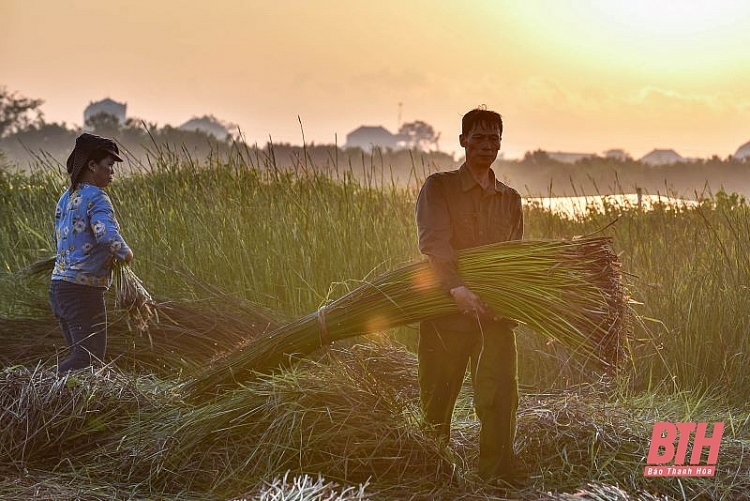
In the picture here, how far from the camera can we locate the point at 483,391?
11.7 ft

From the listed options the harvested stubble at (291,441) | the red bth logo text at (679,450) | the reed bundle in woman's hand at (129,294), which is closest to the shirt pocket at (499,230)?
the harvested stubble at (291,441)

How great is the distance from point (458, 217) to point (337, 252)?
293 centimetres

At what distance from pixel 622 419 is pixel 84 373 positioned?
2660 mm

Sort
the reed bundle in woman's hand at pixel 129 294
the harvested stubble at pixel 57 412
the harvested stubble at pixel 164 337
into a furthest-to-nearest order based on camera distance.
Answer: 1. the harvested stubble at pixel 164 337
2. the reed bundle in woman's hand at pixel 129 294
3. the harvested stubble at pixel 57 412

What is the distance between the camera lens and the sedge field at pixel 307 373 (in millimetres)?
3658

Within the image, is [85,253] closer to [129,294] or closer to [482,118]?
[129,294]

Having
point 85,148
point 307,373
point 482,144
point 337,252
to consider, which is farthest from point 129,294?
point 482,144

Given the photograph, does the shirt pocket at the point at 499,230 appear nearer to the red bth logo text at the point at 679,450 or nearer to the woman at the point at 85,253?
the red bth logo text at the point at 679,450

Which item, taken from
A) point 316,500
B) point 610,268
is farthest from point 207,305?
point 316,500

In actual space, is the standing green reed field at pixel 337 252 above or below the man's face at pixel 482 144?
below

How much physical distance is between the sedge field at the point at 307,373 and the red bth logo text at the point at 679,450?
52 millimetres

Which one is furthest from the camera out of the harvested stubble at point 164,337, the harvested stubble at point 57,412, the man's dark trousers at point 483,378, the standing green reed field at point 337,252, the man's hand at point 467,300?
the standing green reed field at point 337,252

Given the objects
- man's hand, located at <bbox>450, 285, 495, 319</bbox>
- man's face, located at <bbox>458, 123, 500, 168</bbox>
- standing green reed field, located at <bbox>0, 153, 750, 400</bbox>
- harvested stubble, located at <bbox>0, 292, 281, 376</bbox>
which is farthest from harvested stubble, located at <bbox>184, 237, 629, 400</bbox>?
harvested stubble, located at <bbox>0, 292, 281, 376</bbox>

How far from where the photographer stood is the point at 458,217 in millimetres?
3615
